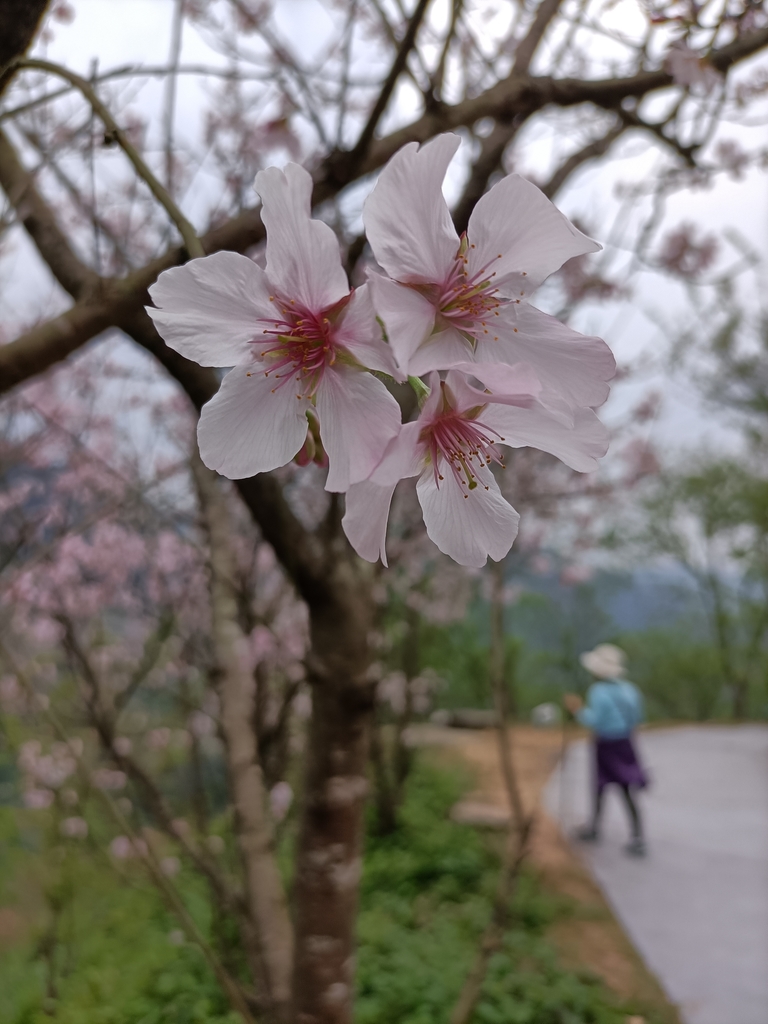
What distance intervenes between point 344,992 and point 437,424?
1.24 m

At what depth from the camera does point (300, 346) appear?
15.6 inches

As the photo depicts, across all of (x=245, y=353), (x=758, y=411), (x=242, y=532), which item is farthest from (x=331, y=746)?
(x=758, y=411)

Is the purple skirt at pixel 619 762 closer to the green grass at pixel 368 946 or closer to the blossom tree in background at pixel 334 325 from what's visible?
the green grass at pixel 368 946

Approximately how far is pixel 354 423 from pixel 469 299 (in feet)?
0.32

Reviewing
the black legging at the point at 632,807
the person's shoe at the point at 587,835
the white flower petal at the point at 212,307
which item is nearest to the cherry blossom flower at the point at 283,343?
the white flower petal at the point at 212,307

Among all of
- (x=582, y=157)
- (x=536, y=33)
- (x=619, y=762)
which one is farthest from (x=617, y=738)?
(x=536, y=33)

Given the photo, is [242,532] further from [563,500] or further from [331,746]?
[563,500]

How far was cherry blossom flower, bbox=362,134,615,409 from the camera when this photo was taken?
0.32 meters

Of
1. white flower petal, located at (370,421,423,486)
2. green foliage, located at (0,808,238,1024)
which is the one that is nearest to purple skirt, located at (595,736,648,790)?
green foliage, located at (0,808,238,1024)

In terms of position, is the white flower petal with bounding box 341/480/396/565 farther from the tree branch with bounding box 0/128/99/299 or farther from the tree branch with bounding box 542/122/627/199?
the tree branch with bounding box 542/122/627/199

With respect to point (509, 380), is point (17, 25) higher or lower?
higher

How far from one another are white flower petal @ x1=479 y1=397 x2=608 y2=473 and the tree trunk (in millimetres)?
820

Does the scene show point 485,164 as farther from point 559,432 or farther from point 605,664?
point 605,664

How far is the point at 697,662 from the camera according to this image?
9.81 m
